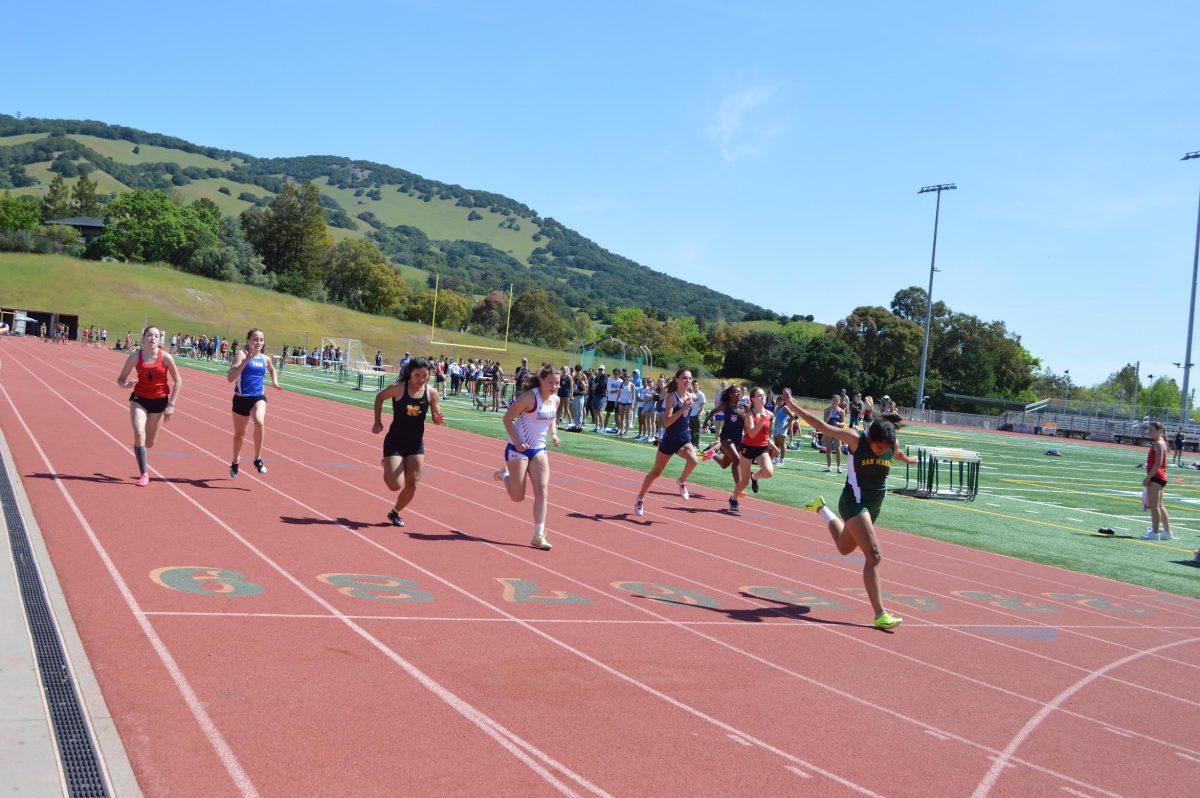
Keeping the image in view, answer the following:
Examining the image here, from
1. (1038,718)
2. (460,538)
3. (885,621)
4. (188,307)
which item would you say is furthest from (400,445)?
(188,307)

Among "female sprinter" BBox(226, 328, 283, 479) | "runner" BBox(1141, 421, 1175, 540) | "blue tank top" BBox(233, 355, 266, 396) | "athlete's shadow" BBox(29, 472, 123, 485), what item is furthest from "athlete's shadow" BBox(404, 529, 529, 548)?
"runner" BBox(1141, 421, 1175, 540)

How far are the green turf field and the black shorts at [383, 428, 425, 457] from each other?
5.22 metres

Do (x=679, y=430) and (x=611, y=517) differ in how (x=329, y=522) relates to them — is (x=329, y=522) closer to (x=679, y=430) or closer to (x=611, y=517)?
(x=611, y=517)

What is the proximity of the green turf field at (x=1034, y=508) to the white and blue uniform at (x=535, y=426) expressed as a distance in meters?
4.90

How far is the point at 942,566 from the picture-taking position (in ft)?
40.0

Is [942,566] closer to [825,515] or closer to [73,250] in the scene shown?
[825,515]

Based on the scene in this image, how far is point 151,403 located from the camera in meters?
11.7

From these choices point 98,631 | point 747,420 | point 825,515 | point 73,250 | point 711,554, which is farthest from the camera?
point 73,250

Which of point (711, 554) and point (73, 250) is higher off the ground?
point (73, 250)

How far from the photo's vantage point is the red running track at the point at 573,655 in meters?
4.83

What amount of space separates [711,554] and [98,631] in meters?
6.78

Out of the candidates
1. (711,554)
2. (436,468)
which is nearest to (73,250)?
(436,468)

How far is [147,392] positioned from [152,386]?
0.10 m

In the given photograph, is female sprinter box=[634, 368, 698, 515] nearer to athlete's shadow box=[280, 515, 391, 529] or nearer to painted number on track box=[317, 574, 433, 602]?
athlete's shadow box=[280, 515, 391, 529]
